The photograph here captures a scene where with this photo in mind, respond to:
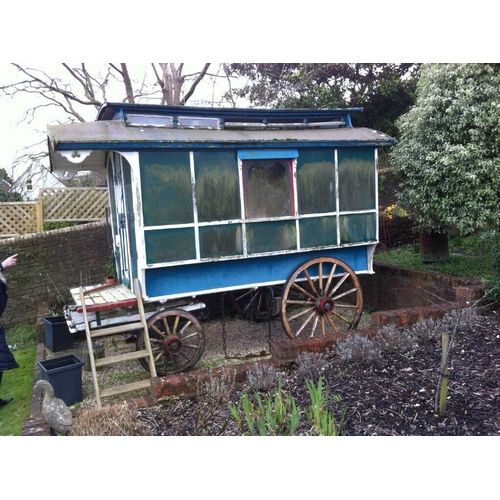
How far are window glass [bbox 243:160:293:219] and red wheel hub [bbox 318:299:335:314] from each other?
1.32 metres

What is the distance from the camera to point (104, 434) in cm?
342

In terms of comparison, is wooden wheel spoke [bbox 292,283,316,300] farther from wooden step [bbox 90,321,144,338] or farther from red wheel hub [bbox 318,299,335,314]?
wooden step [bbox 90,321,144,338]

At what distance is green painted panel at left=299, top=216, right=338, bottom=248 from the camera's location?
5.89 metres

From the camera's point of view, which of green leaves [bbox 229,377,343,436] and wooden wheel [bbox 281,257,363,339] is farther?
wooden wheel [bbox 281,257,363,339]

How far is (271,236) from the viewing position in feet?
18.7

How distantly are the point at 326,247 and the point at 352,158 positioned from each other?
125 centimetres

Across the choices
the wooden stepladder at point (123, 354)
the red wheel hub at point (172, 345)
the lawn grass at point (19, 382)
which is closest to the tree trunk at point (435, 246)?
the red wheel hub at point (172, 345)

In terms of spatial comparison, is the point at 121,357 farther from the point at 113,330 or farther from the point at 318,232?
the point at 318,232

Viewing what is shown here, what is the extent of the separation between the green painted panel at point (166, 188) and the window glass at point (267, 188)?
2.52 ft

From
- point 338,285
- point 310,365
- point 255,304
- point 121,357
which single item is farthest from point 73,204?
point 310,365

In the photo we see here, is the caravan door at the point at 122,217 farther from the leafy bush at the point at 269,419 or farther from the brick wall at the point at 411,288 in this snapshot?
the brick wall at the point at 411,288

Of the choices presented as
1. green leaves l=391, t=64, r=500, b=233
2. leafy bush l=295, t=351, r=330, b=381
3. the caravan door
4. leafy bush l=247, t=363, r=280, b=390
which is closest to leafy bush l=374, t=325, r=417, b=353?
leafy bush l=295, t=351, r=330, b=381

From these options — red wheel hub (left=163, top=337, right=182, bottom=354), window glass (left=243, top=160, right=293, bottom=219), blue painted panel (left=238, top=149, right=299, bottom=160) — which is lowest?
red wheel hub (left=163, top=337, right=182, bottom=354)

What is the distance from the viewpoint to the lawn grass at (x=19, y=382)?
4.58 meters
